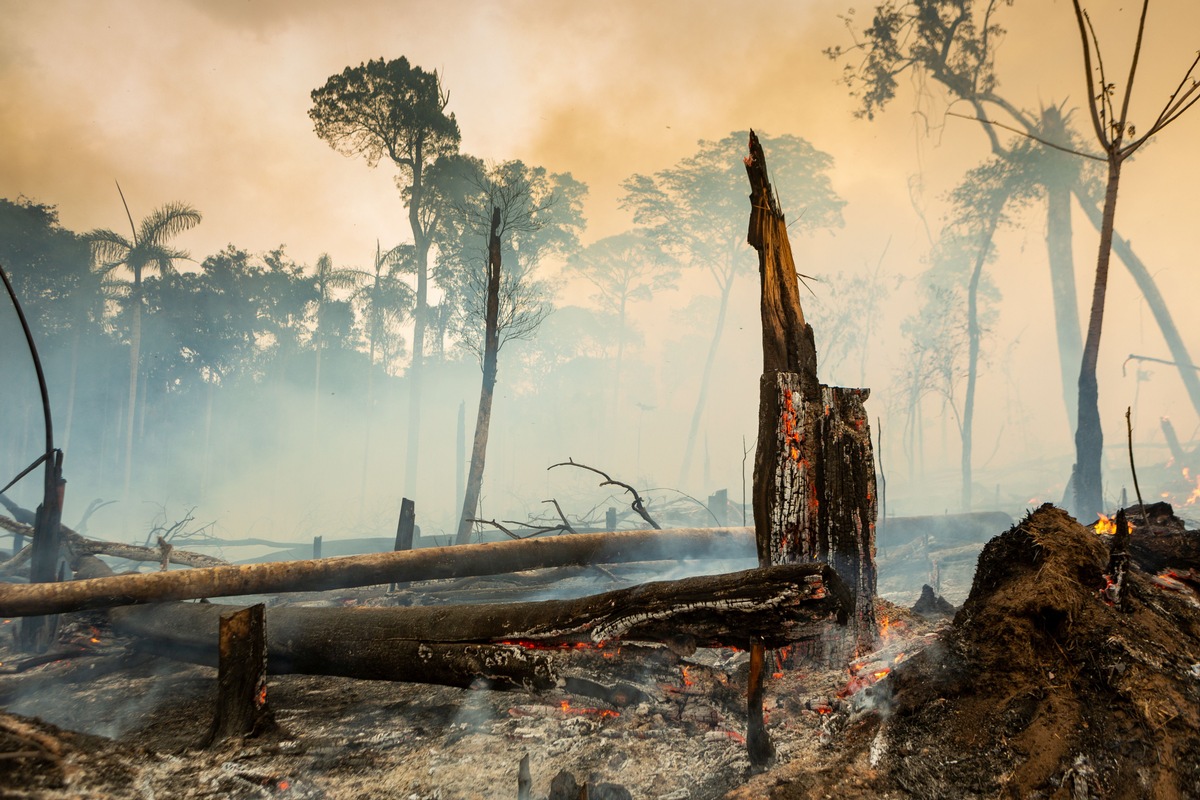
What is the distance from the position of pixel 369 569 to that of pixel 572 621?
9.96ft

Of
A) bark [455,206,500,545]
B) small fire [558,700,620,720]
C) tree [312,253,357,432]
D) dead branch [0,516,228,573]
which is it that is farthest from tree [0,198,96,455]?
small fire [558,700,620,720]

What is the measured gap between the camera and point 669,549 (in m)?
7.34

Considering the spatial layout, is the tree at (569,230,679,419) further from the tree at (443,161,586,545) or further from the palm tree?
the palm tree

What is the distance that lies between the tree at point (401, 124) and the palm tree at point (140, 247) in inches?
315

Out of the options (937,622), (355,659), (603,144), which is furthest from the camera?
(603,144)

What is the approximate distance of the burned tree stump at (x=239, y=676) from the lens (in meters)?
3.35

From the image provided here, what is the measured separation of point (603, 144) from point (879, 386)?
38138 millimetres

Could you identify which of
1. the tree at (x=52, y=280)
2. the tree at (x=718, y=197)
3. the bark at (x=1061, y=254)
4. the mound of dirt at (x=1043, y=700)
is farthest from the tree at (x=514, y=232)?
the bark at (x=1061, y=254)

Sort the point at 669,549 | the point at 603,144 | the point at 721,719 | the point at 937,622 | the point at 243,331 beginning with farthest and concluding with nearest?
1. the point at 603,144
2. the point at 243,331
3. the point at 669,549
4. the point at 937,622
5. the point at 721,719

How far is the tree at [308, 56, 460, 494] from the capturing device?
24.2m

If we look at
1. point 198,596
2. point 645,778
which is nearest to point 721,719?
point 645,778

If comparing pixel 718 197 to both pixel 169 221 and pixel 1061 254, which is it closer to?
pixel 1061 254

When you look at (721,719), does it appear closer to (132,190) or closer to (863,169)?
(132,190)

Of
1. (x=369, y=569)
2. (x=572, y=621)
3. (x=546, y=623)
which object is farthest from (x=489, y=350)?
(x=572, y=621)
